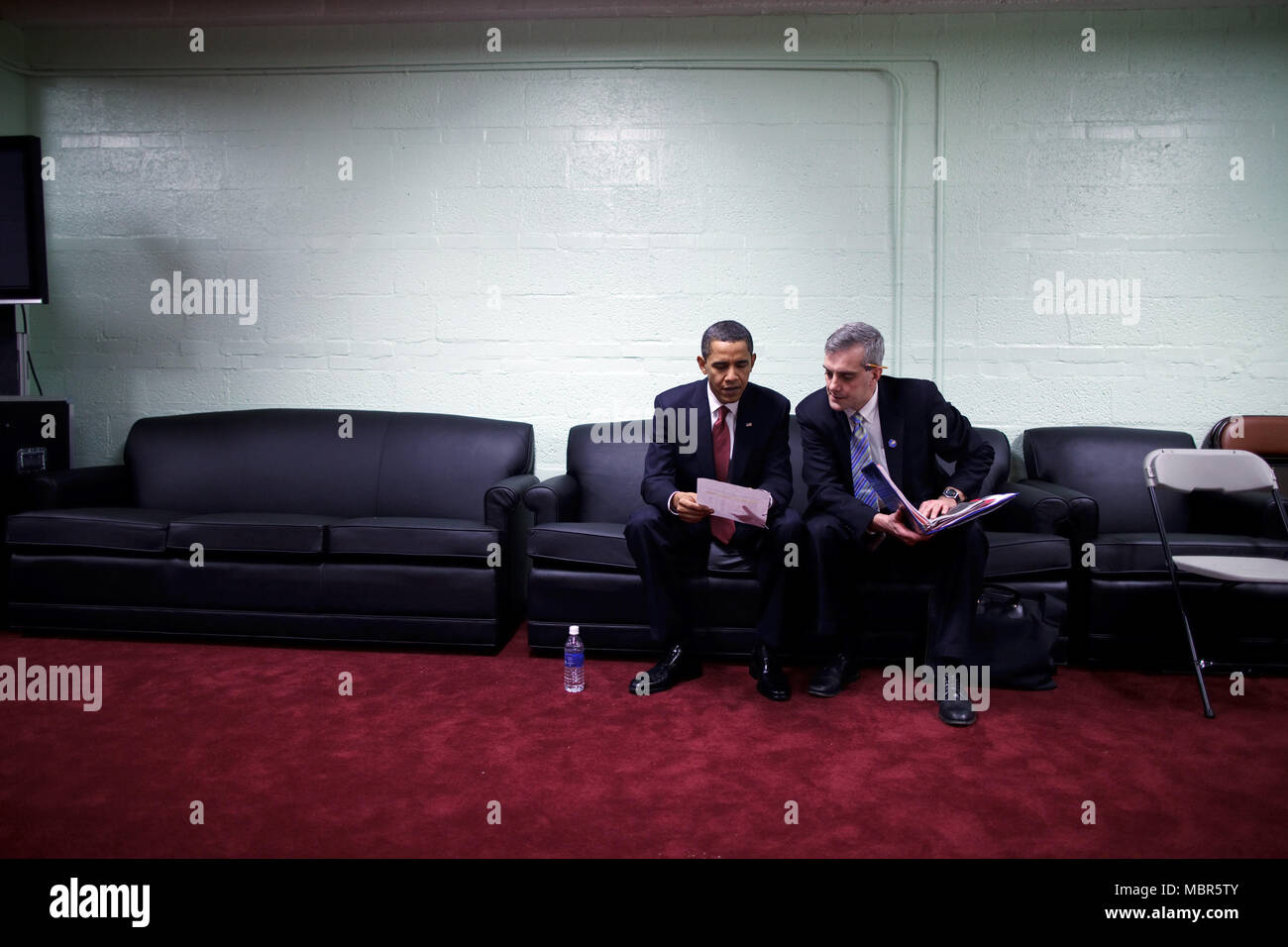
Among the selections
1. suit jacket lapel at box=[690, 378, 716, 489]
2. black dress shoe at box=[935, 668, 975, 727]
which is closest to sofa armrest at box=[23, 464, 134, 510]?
suit jacket lapel at box=[690, 378, 716, 489]

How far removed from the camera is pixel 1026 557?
308cm

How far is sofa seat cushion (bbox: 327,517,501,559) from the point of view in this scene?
333cm

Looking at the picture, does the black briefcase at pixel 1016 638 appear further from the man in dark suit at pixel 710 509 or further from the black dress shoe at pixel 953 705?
the man in dark suit at pixel 710 509

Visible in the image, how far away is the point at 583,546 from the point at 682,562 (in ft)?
1.29

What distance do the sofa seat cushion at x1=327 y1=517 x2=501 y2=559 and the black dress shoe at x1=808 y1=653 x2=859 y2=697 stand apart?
133 centimetres

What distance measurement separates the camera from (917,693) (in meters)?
2.94

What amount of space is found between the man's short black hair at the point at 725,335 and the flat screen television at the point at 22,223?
121 inches

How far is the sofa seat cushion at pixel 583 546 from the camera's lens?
126 inches

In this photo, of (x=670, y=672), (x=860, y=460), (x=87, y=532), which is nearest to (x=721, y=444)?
(x=860, y=460)

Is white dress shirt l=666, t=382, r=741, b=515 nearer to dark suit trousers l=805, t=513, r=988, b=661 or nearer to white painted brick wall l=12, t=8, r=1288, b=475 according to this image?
dark suit trousers l=805, t=513, r=988, b=661

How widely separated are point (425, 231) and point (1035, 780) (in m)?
3.61
